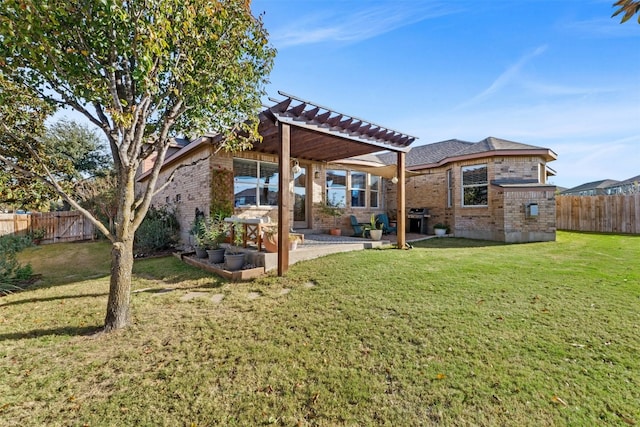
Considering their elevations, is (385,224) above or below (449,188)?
below

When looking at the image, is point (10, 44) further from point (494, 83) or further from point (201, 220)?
point (494, 83)

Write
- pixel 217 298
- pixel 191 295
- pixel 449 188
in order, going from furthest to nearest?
1. pixel 449 188
2. pixel 191 295
3. pixel 217 298

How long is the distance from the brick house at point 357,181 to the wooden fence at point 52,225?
501 centimetres

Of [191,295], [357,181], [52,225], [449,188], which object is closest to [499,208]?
[449,188]

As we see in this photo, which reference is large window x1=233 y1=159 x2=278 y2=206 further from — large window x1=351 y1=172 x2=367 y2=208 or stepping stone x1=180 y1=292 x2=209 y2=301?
stepping stone x1=180 y1=292 x2=209 y2=301

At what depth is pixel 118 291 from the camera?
4105mm

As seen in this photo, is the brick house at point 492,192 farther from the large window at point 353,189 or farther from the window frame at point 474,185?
the large window at point 353,189

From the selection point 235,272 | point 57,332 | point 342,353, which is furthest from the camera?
point 235,272

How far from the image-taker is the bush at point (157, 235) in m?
10.5

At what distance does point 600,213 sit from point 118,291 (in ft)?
68.1

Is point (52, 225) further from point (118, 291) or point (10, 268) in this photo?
point (118, 291)

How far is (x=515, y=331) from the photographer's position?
11.7 feet

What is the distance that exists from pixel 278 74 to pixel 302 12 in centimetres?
227

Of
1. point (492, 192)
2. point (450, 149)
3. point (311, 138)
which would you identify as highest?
point (450, 149)
